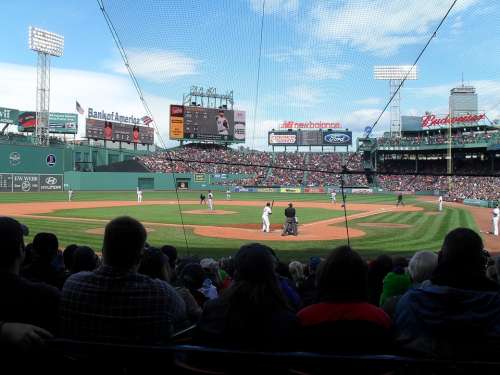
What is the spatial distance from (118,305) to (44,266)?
1.99 meters

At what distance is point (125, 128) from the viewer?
76.8 metres

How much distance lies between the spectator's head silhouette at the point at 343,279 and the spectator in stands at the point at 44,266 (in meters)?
2.52

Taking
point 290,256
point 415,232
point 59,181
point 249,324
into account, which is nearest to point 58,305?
point 249,324

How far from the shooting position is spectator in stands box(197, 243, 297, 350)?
2.37 m

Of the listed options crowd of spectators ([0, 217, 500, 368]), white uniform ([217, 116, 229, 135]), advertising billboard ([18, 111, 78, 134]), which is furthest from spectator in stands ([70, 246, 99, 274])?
advertising billboard ([18, 111, 78, 134])

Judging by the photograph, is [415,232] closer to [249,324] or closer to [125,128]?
[249,324]

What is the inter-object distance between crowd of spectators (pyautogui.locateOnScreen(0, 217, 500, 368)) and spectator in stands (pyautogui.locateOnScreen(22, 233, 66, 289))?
4.73 ft

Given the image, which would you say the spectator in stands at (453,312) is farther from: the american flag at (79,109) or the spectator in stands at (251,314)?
the american flag at (79,109)

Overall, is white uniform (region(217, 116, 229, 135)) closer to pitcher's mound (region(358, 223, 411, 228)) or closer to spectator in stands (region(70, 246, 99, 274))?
pitcher's mound (region(358, 223, 411, 228))

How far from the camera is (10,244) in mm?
2541

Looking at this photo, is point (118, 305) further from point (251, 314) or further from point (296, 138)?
point (296, 138)

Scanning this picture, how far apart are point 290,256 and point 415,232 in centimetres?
738

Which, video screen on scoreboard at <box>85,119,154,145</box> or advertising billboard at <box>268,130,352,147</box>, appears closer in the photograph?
video screen on scoreboard at <box>85,119,154,145</box>

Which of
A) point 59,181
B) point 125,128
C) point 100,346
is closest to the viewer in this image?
point 100,346
